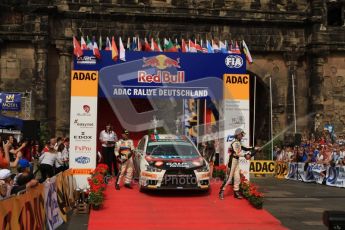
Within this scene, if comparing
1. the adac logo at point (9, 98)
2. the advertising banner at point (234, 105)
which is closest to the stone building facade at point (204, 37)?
the adac logo at point (9, 98)

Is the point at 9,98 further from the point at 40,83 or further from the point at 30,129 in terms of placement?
the point at 30,129

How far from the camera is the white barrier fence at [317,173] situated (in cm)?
2211

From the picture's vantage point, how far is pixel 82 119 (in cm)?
1700

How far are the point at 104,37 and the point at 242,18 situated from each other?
833 centimetres

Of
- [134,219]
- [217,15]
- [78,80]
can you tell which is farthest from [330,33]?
[134,219]

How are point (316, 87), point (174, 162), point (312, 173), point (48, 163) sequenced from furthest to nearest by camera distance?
point (316, 87) → point (312, 173) → point (48, 163) → point (174, 162)

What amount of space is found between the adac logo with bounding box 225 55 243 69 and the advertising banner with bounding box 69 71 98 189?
439 cm

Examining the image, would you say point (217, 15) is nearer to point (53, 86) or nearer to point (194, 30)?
point (194, 30)

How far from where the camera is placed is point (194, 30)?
3241 cm

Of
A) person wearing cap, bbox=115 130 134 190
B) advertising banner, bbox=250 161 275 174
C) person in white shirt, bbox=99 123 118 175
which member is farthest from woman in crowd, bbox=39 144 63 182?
advertising banner, bbox=250 161 275 174

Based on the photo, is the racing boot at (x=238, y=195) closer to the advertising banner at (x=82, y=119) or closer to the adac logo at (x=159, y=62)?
the advertising banner at (x=82, y=119)

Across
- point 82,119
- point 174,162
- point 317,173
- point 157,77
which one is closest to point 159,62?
point 157,77

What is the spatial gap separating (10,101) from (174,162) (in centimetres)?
1737

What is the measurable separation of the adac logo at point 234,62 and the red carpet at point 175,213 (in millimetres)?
4749
